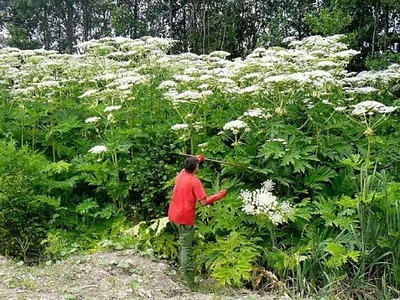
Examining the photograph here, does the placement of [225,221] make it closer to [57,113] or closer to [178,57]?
[57,113]

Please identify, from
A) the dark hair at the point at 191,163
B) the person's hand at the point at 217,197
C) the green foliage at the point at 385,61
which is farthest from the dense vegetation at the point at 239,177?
the green foliage at the point at 385,61

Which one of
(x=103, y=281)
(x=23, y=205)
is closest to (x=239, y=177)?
(x=103, y=281)

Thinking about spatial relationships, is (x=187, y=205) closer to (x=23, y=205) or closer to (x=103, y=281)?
(x=103, y=281)

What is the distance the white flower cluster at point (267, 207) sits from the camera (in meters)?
5.16

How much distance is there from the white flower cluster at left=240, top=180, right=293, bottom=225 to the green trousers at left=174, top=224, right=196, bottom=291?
717 mm

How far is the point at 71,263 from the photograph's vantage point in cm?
537

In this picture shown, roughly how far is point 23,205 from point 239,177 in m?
2.86

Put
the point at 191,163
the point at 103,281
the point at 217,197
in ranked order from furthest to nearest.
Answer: the point at 191,163 < the point at 217,197 < the point at 103,281

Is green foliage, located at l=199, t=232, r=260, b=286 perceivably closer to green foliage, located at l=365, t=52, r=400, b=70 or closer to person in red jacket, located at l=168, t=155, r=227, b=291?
person in red jacket, located at l=168, t=155, r=227, b=291

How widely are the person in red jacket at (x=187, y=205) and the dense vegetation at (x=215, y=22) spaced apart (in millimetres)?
8643

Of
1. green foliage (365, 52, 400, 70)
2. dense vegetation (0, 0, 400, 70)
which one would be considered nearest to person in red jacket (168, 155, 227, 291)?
green foliage (365, 52, 400, 70)

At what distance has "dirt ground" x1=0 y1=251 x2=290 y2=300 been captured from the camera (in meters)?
4.41

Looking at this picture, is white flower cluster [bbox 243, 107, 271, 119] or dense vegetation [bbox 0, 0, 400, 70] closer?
white flower cluster [bbox 243, 107, 271, 119]

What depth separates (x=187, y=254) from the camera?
17.3 feet
